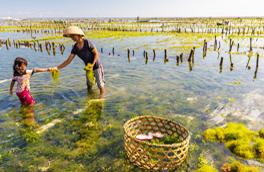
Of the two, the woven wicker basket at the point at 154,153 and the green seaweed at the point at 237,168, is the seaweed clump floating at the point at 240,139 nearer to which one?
the green seaweed at the point at 237,168

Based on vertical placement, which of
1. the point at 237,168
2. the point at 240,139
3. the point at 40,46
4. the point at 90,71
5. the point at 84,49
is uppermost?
the point at 84,49

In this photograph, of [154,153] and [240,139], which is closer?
[154,153]

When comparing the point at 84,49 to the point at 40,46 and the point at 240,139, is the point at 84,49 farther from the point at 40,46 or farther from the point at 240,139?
the point at 40,46

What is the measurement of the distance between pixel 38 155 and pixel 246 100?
393 inches

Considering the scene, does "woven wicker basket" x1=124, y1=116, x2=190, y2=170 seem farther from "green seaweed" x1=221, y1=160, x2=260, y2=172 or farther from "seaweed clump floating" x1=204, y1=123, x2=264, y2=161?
"seaweed clump floating" x1=204, y1=123, x2=264, y2=161

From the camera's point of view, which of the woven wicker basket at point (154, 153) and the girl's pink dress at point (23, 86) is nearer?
the woven wicker basket at point (154, 153)

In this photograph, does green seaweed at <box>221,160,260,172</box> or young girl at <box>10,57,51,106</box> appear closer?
green seaweed at <box>221,160,260,172</box>

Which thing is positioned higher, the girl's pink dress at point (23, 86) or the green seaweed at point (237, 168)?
the girl's pink dress at point (23, 86)

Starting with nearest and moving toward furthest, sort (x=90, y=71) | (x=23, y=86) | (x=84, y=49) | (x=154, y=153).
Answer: (x=154, y=153) < (x=23, y=86) < (x=84, y=49) < (x=90, y=71)

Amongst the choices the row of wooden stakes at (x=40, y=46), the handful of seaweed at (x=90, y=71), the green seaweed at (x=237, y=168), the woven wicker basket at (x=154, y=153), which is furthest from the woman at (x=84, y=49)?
the row of wooden stakes at (x=40, y=46)

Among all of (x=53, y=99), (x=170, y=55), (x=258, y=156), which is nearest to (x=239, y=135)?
(x=258, y=156)

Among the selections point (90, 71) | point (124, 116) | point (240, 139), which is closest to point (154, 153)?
point (240, 139)

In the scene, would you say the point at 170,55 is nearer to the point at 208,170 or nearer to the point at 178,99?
the point at 178,99

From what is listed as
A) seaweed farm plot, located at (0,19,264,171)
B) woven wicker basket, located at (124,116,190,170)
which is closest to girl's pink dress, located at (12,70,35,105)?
seaweed farm plot, located at (0,19,264,171)
